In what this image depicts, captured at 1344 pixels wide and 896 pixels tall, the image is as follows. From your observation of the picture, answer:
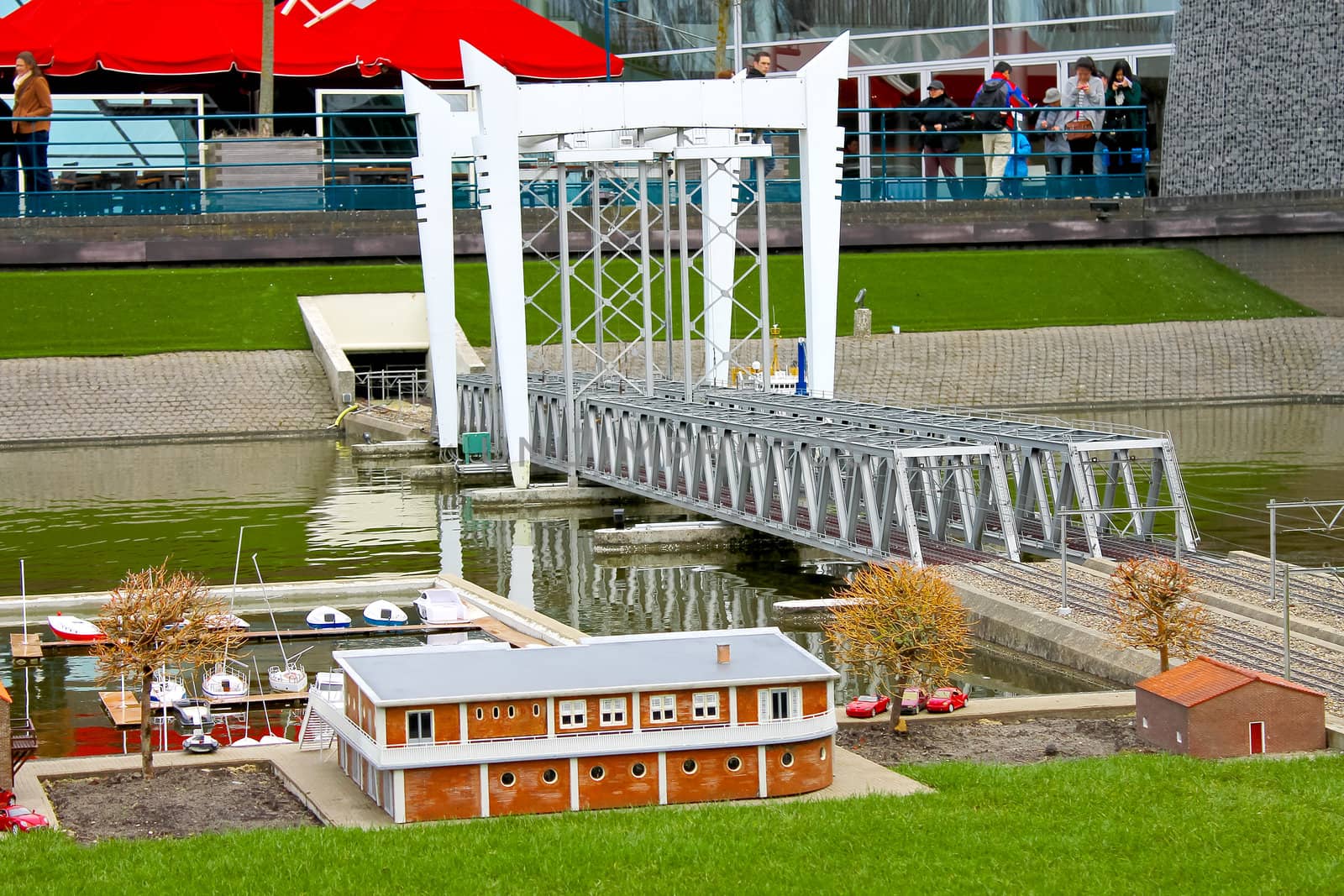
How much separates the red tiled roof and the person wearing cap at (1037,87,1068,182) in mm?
45112

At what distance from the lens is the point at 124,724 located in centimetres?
1783

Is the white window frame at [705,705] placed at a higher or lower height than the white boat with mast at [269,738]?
higher

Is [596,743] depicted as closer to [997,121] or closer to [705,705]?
[705,705]

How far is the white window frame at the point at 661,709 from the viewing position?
1414cm

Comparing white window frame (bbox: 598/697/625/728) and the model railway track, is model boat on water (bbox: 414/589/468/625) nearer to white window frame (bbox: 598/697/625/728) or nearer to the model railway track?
the model railway track

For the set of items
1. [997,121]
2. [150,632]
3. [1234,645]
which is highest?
[997,121]

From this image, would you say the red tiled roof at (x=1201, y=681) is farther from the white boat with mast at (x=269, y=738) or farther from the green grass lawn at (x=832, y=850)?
the white boat with mast at (x=269, y=738)

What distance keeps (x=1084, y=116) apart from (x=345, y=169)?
72.3ft

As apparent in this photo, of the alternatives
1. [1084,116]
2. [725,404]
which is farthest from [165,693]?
[1084,116]

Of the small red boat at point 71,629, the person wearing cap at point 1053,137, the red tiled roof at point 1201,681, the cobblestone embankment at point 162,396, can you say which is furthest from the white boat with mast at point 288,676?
the person wearing cap at point 1053,137

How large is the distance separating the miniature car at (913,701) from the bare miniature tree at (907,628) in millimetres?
235

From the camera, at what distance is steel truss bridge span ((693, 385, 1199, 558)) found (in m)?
22.4

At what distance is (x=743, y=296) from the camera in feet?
171

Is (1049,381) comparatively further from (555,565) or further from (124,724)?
(124,724)
